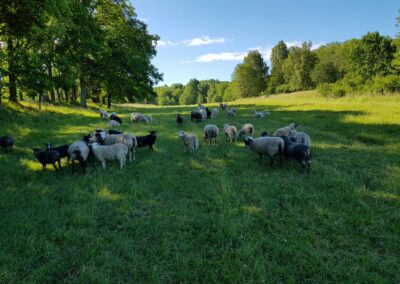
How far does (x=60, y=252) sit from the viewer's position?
4414 millimetres

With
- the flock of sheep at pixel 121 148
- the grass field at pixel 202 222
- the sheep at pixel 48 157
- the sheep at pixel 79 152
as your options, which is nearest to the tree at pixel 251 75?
the flock of sheep at pixel 121 148

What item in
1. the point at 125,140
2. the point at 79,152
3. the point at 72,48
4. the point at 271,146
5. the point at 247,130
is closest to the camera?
the point at 79,152

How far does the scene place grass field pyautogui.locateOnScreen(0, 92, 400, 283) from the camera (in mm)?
4000

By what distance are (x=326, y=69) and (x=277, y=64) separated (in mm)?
18586

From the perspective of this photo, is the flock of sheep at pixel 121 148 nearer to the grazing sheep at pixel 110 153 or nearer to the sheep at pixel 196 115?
the grazing sheep at pixel 110 153

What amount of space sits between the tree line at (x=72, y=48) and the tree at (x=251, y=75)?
48976 mm

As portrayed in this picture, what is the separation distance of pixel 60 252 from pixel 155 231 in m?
1.60

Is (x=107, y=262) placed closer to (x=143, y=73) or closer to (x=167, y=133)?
(x=167, y=133)

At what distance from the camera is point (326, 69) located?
72.4 metres

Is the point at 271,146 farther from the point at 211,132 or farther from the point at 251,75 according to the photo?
the point at 251,75

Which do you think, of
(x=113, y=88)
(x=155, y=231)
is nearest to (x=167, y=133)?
(x=155, y=231)

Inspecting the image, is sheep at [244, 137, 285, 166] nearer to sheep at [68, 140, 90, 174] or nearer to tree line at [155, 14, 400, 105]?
sheep at [68, 140, 90, 174]

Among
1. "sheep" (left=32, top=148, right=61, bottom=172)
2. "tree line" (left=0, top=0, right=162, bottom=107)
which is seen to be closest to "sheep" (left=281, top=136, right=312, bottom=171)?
"sheep" (left=32, top=148, right=61, bottom=172)

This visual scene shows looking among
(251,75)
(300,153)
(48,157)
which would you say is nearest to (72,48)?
(48,157)
